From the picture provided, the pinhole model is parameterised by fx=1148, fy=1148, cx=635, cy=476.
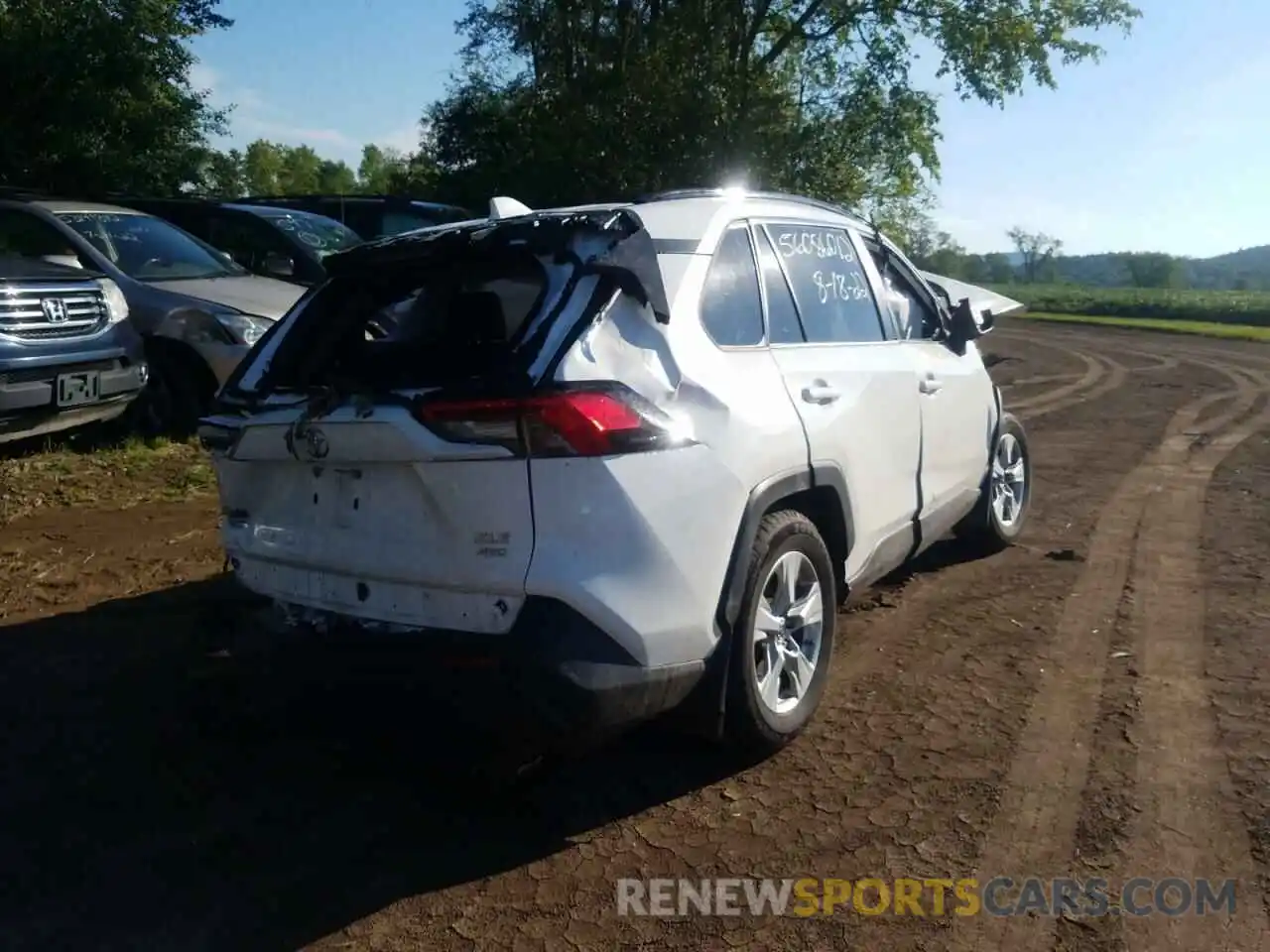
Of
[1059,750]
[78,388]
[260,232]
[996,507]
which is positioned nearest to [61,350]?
[78,388]

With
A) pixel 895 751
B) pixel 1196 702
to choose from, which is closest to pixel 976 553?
pixel 1196 702

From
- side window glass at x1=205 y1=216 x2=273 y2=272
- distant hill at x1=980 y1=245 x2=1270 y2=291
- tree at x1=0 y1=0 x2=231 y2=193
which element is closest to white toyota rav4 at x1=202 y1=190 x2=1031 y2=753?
side window glass at x1=205 y1=216 x2=273 y2=272

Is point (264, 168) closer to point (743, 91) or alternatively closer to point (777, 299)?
point (743, 91)

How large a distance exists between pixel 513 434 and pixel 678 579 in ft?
2.09

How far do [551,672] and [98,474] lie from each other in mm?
5588

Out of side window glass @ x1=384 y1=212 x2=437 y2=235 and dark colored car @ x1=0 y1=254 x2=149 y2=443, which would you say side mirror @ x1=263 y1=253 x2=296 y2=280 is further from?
side window glass @ x1=384 y1=212 x2=437 y2=235

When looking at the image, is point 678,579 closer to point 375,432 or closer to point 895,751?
point 375,432

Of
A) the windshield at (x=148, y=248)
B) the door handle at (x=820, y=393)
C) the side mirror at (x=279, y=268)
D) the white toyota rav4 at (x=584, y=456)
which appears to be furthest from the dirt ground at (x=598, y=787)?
the side mirror at (x=279, y=268)

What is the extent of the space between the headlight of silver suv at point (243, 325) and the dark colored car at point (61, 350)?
0.66 metres

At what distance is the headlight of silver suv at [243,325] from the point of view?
Result: 8.38 m

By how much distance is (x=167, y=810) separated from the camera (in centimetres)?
357

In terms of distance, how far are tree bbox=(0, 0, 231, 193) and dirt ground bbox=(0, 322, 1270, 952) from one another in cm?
1211

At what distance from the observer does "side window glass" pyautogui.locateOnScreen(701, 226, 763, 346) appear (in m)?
3.73

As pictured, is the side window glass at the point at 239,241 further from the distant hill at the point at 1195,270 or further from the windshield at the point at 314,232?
the distant hill at the point at 1195,270
